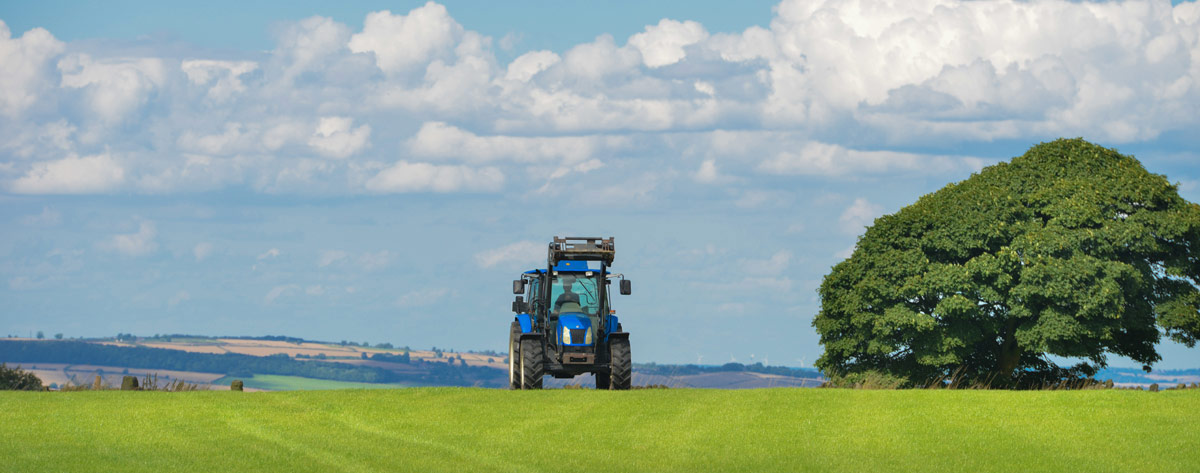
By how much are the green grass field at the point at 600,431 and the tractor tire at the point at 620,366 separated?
4.23 ft

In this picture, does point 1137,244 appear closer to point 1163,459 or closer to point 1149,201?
point 1149,201

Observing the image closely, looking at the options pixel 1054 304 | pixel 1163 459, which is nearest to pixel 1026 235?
pixel 1054 304

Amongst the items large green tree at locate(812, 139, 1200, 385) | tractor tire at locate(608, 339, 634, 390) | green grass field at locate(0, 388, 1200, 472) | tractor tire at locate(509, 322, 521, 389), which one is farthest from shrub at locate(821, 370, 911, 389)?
tractor tire at locate(509, 322, 521, 389)

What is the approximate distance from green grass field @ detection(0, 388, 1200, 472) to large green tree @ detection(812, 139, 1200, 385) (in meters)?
10.2

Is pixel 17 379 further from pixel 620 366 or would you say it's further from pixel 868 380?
pixel 868 380

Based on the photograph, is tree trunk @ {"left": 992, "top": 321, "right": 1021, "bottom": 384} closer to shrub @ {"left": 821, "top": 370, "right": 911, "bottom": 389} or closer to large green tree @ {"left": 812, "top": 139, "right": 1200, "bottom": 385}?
large green tree @ {"left": 812, "top": 139, "right": 1200, "bottom": 385}

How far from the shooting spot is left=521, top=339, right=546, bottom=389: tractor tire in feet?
98.0

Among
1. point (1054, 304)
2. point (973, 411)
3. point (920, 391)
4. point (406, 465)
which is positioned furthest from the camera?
point (1054, 304)

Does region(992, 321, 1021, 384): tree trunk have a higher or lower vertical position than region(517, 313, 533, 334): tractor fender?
lower

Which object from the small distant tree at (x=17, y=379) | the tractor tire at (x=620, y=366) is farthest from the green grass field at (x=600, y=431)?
the small distant tree at (x=17, y=379)

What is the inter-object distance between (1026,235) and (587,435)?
2345cm

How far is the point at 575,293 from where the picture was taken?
31.1 metres

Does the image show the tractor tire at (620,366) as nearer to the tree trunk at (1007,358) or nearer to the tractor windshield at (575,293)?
the tractor windshield at (575,293)

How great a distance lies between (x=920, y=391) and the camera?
93.7ft
